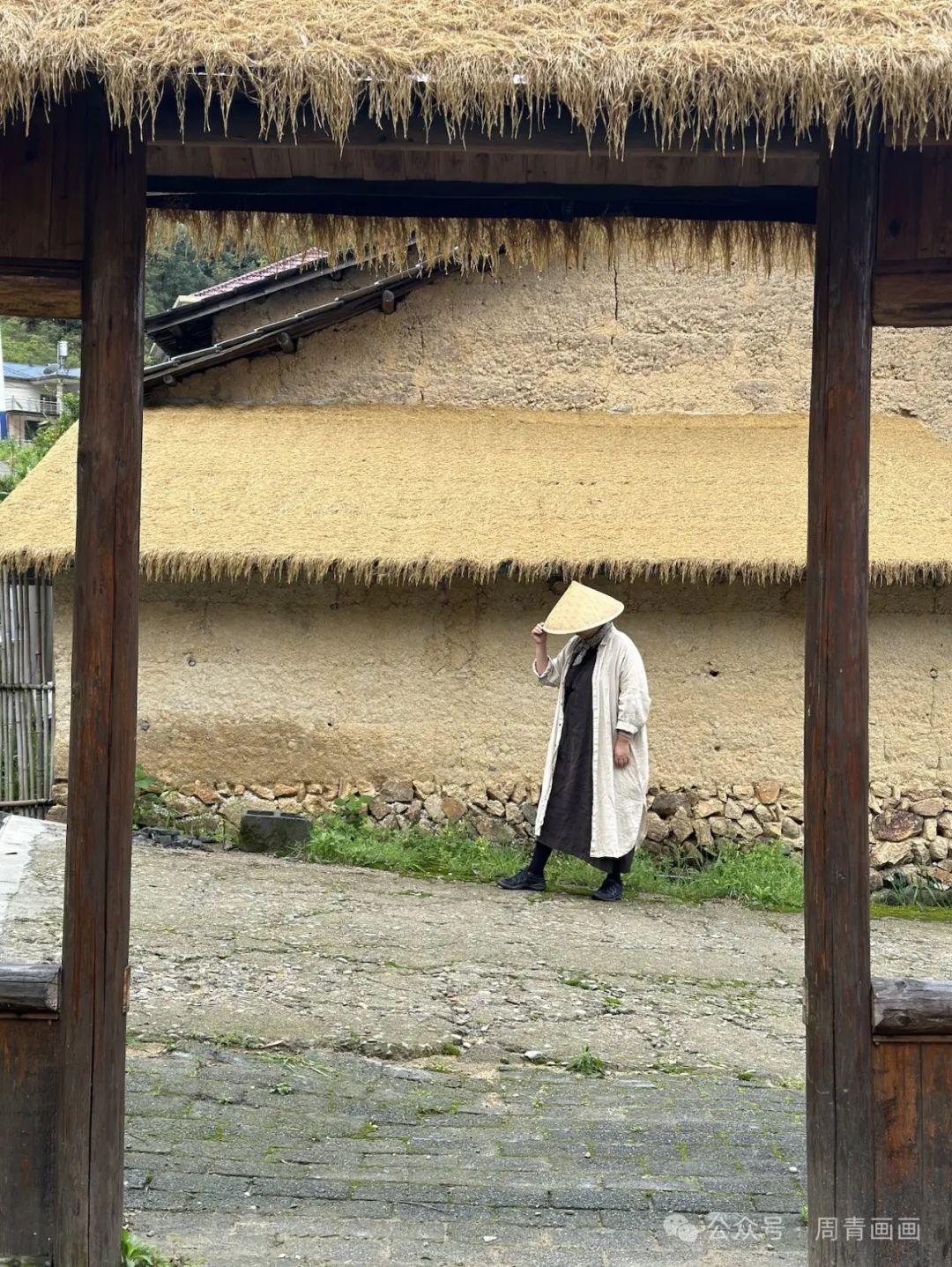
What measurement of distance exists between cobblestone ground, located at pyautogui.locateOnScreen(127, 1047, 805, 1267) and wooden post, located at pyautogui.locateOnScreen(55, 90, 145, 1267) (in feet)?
1.57

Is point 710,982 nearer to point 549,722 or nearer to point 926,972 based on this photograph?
point 926,972

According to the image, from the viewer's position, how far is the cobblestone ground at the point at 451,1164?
11.7 feet

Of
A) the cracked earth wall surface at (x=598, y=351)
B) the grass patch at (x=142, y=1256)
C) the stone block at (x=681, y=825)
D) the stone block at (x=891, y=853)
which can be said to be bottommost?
the stone block at (x=891, y=853)

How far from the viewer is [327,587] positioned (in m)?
9.66

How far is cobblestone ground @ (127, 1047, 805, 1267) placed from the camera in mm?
3578

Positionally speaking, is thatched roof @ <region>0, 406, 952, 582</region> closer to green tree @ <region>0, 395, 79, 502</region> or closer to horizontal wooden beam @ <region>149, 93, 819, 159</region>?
horizontal wooden beam @ <region>149, 93, 819, 159</region>

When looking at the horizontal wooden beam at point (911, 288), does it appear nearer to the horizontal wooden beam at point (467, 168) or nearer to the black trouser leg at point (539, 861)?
the horizontal wooden beam at point (467, 168)

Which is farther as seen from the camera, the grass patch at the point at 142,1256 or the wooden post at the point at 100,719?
the grass patch at the point at 142,1256

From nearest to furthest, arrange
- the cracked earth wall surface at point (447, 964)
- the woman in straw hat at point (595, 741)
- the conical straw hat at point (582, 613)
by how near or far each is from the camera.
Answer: the cracked earth wall surface at point (447, 964) → the conical straw hat at point (582, 613) → the woman in straw hat at point (595, 741)

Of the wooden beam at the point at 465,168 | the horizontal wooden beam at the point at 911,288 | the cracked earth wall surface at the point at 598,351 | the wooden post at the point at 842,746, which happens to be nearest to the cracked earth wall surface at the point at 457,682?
the cracked earth wall surface at the point at 598,351

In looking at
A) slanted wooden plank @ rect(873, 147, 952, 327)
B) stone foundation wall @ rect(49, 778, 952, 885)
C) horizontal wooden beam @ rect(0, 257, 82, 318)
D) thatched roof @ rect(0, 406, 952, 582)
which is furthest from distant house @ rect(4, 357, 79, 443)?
slanted wooden plank @ rect(873, 147, 952, 327)

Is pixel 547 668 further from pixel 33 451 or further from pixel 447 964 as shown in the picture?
pixel 33 451

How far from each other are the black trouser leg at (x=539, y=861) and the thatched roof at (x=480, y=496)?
72.5 inches

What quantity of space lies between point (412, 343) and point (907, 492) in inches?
159
